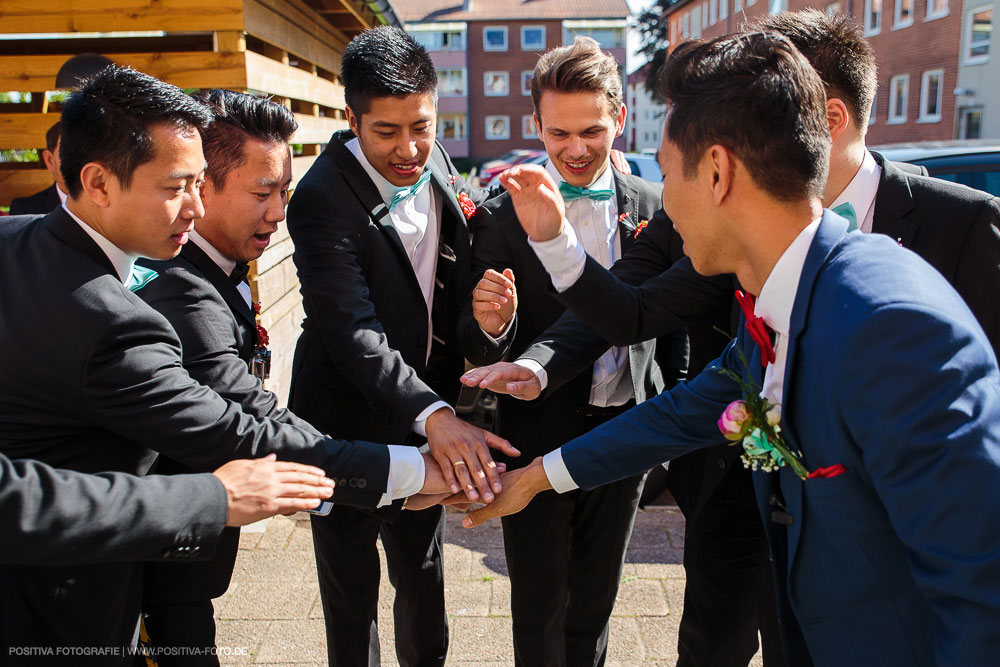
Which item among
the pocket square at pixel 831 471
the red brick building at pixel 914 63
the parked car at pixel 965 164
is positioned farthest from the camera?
the red brick building at pixel 914 63

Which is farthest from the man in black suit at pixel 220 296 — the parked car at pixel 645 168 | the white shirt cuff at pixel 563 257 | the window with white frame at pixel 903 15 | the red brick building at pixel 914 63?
the window with white frame at pixel 903 15

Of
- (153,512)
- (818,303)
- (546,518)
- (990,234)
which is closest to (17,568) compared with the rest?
(153,512)

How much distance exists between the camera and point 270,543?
15.4ft

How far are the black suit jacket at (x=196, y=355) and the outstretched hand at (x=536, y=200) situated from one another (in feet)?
3.07

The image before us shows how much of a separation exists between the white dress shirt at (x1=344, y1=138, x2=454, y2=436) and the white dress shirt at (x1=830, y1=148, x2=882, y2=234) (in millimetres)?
1465

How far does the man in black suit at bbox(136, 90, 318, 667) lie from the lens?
2.30 m

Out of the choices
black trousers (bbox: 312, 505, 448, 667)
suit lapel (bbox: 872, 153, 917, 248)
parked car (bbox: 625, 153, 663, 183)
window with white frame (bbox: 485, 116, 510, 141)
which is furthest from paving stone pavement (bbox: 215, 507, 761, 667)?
window with white frame (bbox: 485, 116, 510, 141)

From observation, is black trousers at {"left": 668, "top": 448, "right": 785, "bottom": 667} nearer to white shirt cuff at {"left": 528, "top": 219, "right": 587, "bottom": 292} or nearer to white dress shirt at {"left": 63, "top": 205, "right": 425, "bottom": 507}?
white shirt cuff at {"left": 528, "top": 219, "right": 587, "bottom": 292}

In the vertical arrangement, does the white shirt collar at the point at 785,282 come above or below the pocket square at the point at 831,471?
above

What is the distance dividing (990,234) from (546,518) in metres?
1.69

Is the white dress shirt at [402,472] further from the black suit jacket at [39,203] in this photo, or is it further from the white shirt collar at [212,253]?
the black suit jacket at [39,203]

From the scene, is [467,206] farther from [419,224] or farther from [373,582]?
[373,582]

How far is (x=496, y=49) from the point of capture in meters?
58.7

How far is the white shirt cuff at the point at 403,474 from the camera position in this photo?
8.74 feet
